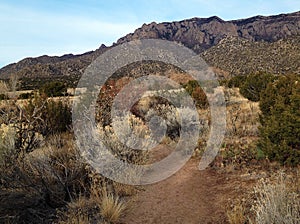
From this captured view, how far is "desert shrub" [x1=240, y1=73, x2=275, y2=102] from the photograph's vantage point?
63.5ft

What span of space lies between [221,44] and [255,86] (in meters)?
41.8

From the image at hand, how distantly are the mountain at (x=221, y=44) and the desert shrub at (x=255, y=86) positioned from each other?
19.5 metres

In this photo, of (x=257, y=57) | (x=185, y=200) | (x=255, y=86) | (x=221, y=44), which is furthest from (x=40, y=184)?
(x=221, y=44)

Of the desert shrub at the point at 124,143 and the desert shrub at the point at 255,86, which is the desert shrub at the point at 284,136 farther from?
the desert shrub at the point at 255,86

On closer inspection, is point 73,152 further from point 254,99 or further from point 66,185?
point 254,99

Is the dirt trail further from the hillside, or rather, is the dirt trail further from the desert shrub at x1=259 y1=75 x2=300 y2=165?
the hillside

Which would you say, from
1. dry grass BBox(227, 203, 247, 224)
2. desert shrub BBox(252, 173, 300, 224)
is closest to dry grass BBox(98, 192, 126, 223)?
dry grass BBox(227, 203, 247, 224)

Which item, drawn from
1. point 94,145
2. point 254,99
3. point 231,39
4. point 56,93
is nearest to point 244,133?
point 94,145

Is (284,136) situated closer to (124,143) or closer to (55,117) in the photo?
(124,143)

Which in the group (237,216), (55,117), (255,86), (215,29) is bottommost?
(237,216)

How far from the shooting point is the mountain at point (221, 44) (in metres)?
46.4

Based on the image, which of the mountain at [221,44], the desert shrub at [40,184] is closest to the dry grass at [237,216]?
the desert shrub at [40,184]

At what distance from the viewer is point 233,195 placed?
5.68 meters

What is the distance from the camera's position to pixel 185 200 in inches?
225
